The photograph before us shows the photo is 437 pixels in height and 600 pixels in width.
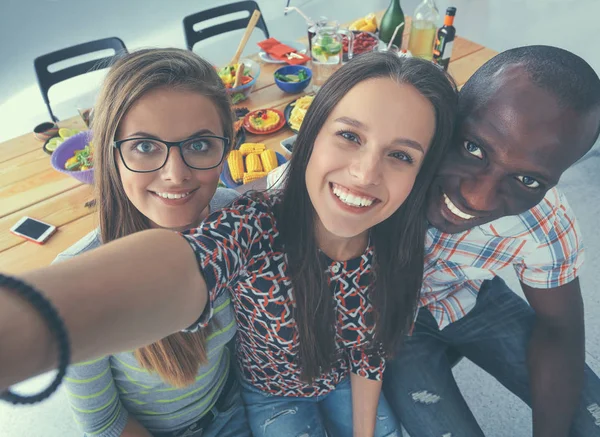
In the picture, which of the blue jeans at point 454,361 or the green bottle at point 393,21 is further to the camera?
the green bottle at point 393,21

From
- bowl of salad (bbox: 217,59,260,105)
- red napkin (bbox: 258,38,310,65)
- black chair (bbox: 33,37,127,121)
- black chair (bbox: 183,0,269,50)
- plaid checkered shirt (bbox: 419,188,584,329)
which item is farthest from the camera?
black chair (bbox: 183,0,269,50)

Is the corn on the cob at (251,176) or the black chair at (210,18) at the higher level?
the black chair at (210,18)

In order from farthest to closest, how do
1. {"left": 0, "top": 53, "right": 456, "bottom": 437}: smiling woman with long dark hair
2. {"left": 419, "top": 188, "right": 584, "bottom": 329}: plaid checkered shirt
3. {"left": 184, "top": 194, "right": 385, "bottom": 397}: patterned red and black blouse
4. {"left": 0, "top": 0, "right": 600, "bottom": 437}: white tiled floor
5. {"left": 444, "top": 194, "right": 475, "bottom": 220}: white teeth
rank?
{"left": 0, "top": 0, "right": 600, "bottom": 437}: white tiled floor, {"left": 419, "top": 188, "right": 584, "bottom": 329}: plaid checkered shirt, {"left": 444, "top": 194, "right": 475, "bottom": 220}: white teeth, {"left": 184, "top": 194, "right": 385, "bottom": 397}: patterned red and black blouse, {"left": 0, "top": 53, "right": 456, "bottom": 437}: smiling woman with long dark hair

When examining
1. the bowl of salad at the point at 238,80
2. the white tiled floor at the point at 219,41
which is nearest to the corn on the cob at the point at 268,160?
the bowl of salad at the point at 238,80

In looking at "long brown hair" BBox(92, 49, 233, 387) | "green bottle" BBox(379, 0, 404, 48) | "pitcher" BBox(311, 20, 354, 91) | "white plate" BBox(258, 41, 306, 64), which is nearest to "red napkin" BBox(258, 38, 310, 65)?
"white plate" BBox(258, 41, 306, 64)

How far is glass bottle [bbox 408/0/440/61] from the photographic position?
190 cm

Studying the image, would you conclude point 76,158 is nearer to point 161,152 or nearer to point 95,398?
point 161,152

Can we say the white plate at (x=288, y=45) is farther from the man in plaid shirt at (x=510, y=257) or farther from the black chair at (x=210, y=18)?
the man in plaid shirt at (x=510, y=257)

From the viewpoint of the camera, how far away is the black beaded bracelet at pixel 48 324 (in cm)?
38

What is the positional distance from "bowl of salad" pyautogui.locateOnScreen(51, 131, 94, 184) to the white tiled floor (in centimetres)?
209

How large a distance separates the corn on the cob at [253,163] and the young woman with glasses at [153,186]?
378mm

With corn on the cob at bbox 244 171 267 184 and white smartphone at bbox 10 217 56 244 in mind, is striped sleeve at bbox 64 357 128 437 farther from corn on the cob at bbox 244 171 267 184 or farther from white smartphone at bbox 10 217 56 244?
corn on the cob at bbox 244 171 267 184

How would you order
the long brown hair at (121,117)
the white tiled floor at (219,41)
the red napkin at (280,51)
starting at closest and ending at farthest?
the long brown hair at (121,117) < the red napkin at (280,51) < the white tiled floor at (219,41)

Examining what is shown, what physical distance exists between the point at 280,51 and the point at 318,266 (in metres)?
1.45
